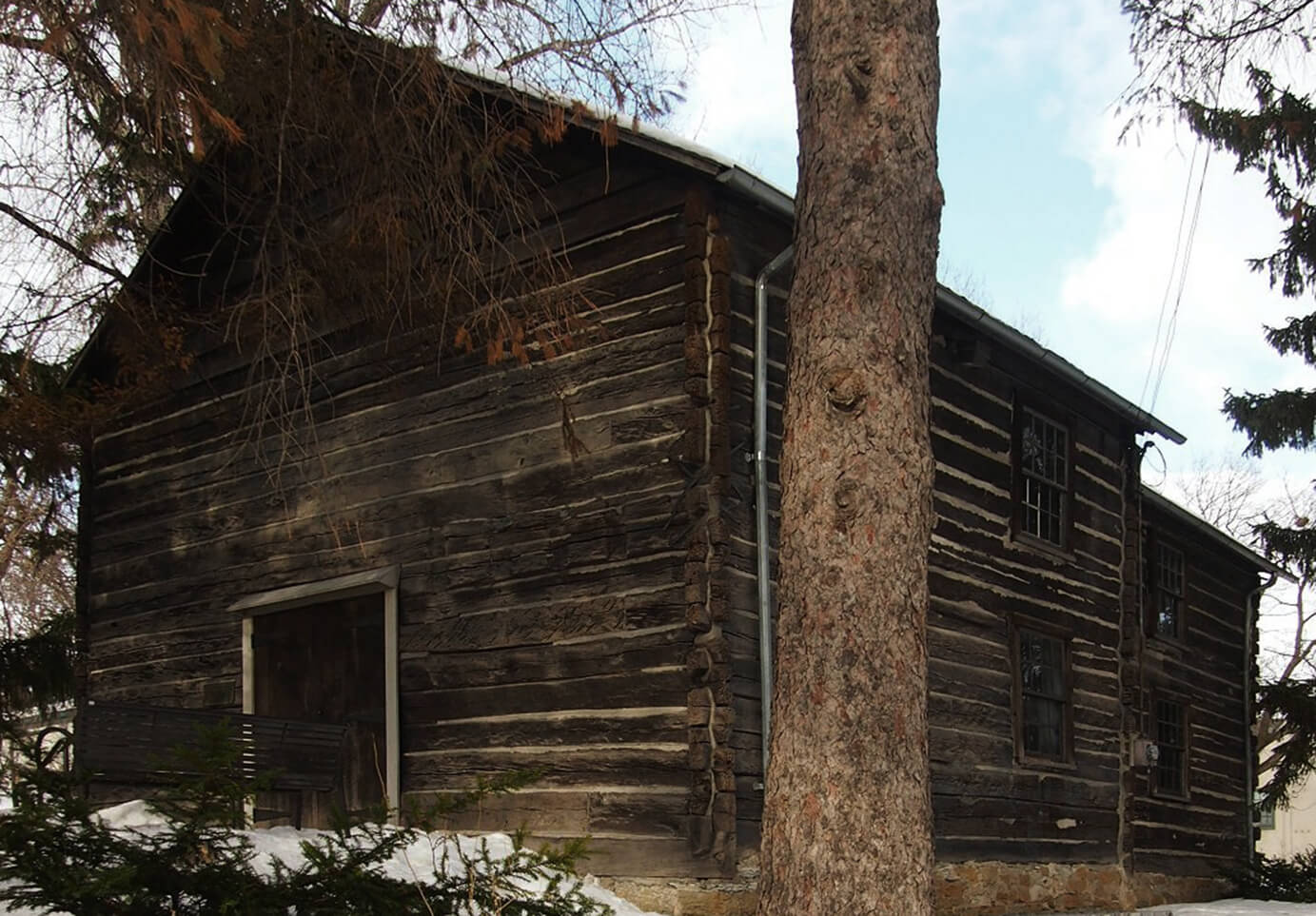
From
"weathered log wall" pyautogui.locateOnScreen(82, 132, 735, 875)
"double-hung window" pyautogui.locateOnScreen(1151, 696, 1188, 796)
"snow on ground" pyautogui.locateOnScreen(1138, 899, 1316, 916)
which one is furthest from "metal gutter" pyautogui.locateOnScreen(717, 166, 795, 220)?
"double-hung window" pyautogui.locateOnScreen(1151, 696, 1188, 796)

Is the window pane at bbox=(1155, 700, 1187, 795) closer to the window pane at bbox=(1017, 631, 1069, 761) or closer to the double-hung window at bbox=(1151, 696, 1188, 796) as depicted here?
the double-hung window at bbox=(1151, 696, 1188, 796)

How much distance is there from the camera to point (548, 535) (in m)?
10.8

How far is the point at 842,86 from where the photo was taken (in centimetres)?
677

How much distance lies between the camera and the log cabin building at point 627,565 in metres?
10.0

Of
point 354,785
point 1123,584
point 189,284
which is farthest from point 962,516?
point 189,284

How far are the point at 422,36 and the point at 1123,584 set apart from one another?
10233 millimetres

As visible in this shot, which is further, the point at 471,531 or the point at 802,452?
the point at 471,531

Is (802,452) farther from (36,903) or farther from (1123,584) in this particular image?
(1123,584)

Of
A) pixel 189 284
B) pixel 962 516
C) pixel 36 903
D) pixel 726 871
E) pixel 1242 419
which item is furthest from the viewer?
pixel 1242 419

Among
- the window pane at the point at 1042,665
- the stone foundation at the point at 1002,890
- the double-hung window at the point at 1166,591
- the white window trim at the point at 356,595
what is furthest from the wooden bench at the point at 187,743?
the double-hung window at the point at 1166,591

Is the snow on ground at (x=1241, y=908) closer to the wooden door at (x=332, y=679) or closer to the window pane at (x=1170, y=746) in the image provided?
the window pane at (x=1170, y=746)

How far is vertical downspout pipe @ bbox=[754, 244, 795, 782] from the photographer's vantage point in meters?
9.91

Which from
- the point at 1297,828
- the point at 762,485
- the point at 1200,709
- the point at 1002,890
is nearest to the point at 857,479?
the point at 762,485

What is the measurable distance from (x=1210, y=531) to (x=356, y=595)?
11127mm
